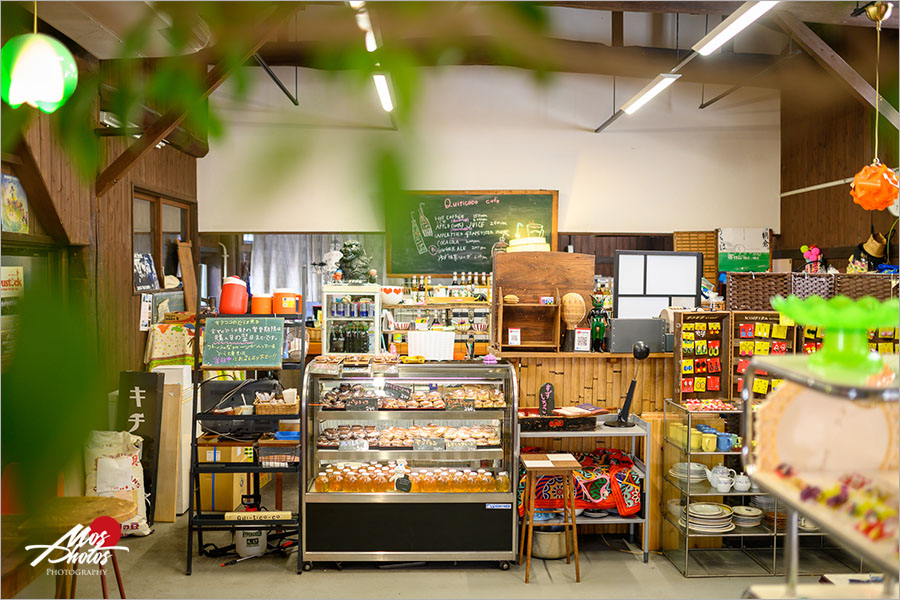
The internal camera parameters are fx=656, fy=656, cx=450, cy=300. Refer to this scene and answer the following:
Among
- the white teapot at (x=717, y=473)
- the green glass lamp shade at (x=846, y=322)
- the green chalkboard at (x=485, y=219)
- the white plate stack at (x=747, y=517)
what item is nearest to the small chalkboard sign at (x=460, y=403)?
the white teapot at (x=717, y=473)

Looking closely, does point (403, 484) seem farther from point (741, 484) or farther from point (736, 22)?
point (736, 22)

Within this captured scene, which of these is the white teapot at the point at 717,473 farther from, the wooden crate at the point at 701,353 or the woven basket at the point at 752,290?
the woven basket at the point at 752,290

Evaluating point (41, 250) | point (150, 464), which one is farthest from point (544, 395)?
point (41, 250)

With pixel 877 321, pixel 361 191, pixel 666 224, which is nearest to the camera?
pixel 361 191

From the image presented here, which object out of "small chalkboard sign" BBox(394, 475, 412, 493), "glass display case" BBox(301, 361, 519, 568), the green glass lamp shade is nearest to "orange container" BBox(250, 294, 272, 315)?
"glass display case" BBox(301, 361, 519, 568)

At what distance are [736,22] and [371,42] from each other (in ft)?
15.8

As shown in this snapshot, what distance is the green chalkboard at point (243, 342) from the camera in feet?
14.6

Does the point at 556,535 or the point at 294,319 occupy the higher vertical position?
the point at 294,319

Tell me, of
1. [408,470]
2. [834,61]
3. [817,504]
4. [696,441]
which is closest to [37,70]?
[817,504]

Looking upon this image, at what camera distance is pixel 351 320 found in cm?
755

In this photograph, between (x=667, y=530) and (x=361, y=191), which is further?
(x=667, y=530)

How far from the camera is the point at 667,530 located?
486 centimetres

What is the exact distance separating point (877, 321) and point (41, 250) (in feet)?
17.8

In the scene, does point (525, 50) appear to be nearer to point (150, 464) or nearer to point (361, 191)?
point (361, 191)
